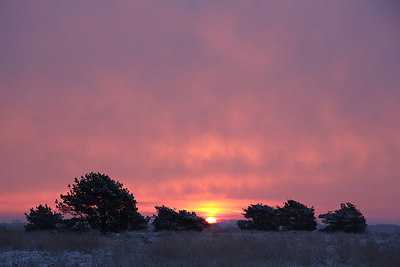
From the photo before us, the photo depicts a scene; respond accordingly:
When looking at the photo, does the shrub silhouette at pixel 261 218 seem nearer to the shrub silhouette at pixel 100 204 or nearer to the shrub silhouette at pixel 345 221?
the shrub silhouette at pixel 345 221

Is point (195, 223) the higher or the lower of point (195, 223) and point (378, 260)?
the higher

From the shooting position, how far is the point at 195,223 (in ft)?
105

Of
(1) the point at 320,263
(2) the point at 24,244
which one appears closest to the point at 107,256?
(2) the point at 24,244

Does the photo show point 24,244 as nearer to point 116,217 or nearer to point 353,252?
point 116,217

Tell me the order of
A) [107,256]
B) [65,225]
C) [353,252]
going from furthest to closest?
[65,225], [353,252], [107,256]

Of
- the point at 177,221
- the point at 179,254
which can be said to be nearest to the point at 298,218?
the point at 177,221

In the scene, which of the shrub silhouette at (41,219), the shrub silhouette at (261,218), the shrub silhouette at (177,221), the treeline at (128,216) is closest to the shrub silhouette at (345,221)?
the treeline at (128,216)

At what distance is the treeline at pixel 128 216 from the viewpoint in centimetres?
2528

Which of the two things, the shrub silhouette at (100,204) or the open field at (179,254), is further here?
the shrub silhouette at (100,204)

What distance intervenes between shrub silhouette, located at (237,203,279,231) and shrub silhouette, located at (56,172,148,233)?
18.2 m

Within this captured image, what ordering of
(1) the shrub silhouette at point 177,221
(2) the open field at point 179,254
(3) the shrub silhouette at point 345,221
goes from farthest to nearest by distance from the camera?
(3) the shrub silhouette at point 345,221 → (1) the shrub silhouette at point 177,221 → (2) the open field at point 179,254

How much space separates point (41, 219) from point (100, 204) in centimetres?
1125

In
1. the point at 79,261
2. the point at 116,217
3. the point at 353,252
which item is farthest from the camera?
the point at 116,217

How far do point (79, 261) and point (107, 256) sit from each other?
1340 millimetres
